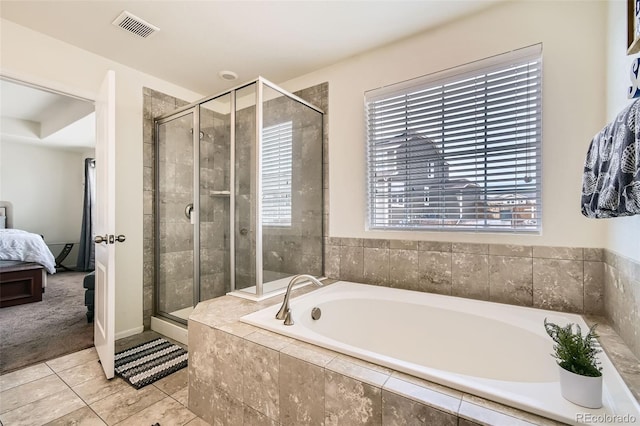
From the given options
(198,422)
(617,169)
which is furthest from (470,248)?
(198,422)

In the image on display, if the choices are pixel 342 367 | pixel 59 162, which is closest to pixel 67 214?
pixel 59 162

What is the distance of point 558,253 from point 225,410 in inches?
76.6

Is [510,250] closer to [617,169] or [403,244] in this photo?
[403,244]

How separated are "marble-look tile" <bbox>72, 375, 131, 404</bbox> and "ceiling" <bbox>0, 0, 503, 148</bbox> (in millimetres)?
2330

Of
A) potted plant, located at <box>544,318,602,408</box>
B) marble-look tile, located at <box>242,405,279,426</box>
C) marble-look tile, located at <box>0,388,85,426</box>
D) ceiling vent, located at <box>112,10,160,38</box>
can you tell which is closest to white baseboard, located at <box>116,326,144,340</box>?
marble-look tile, located at <box>0,388,85,426</box>

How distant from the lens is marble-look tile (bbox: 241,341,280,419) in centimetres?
119

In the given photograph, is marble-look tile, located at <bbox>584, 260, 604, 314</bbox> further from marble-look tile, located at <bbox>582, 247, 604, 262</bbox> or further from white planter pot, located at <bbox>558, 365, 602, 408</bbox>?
white planter pot, located at <bbox>558, 365, 602, 408</bbox>

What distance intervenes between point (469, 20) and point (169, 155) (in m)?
2.61

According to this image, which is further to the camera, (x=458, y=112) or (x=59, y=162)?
(x=59, y=162)

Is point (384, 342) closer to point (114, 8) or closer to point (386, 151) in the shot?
point (386, 151)

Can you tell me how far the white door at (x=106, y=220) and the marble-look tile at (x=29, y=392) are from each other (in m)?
0.24

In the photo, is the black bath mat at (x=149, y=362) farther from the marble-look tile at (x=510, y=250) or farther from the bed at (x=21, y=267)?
the bed at (x=21, y=267)

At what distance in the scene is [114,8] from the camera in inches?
70.9

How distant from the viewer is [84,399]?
1646 millimetres
